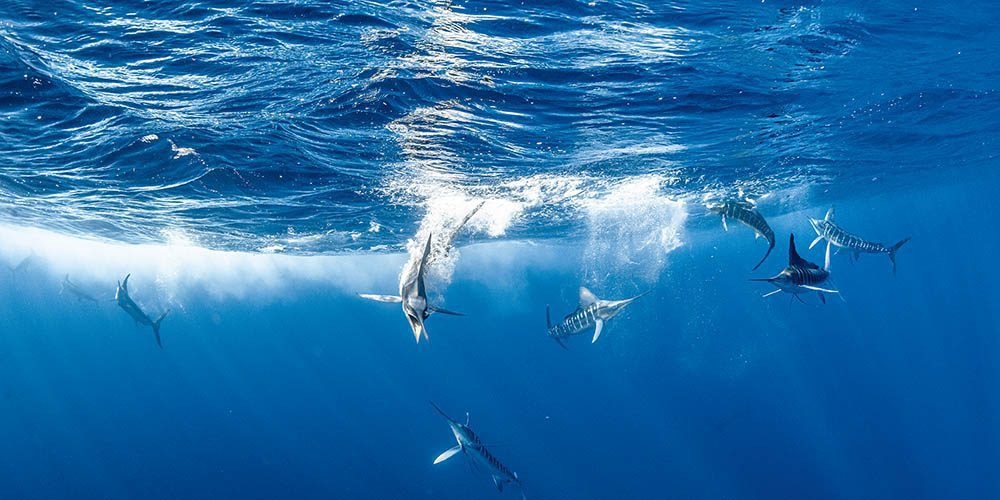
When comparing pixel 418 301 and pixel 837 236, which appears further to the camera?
pixel 837 236

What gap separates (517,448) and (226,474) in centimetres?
2766

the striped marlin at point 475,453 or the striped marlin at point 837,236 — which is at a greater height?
the striped marlin at point 837,236

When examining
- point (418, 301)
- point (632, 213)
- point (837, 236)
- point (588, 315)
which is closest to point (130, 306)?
point (588, 315)

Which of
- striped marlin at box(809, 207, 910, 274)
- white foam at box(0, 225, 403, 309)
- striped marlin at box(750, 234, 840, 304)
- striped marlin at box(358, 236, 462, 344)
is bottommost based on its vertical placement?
white foam at box(0, 225, 403, 309)

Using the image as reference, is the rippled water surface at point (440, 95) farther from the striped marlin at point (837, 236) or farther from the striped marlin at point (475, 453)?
the striped marlin at point (475, 453)

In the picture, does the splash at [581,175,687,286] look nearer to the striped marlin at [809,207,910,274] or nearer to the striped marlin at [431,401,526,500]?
the striped marlin at [809,207,910,274]

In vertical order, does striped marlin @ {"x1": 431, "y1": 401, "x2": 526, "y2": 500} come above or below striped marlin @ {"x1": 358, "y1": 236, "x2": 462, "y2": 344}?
below

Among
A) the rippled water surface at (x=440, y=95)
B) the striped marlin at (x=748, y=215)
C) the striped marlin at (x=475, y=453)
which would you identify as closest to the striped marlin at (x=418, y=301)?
the striped marlin at (x=475, y=453)

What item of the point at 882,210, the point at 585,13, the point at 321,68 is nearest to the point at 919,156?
the point at 585,13

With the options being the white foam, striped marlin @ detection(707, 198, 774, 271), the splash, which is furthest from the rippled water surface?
the white foam

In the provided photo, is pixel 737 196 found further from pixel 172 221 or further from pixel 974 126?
pixel 172 221

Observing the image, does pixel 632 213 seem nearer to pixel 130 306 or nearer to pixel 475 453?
pixel 130 306

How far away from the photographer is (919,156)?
2503 cm

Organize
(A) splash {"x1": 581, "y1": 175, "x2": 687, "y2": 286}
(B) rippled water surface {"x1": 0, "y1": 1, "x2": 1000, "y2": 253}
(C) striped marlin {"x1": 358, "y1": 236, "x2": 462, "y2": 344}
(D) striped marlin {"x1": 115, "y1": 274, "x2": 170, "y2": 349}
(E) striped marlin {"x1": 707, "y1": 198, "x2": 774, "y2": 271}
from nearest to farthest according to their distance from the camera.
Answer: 1. (C) striped marlin {"x1": 358, "y1": 236, "x2": 462, "y2": 344}
2. (E) striped marlin {"x1": 707, "y1": 198, "x2": 774, "y2": 271}
3. (B) rippled water surface {"x1": 0, "y1": 1, "x2": 1000, "y2": 253}
4. (D) striped marlin {"x1": 115, "y1": 274, "x2": 170, "y2": 349}
5. (A) splash {"x1": 581, "y1": 175, "x2": 687, "y2": 286}
